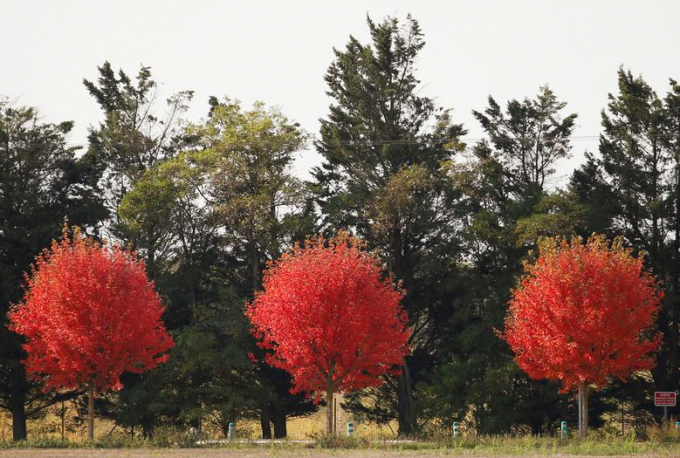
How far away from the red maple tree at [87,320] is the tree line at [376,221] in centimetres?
689

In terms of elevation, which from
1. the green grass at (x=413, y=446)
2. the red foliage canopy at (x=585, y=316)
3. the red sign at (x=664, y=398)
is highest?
the red foliage canopy at (x=585, y=316)

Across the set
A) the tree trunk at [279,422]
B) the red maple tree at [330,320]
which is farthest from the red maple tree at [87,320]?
the tree trunk at [279,422]

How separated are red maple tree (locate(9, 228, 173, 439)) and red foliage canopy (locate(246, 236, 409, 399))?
226 inches

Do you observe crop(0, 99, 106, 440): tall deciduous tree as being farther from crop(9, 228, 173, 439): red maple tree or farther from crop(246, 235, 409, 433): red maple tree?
crop(246, 235, 409, 433): red maple tree

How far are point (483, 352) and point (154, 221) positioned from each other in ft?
63.9

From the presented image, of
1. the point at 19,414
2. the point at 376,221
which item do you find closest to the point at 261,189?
the point at 376,221

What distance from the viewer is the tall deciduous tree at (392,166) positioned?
54.2 m

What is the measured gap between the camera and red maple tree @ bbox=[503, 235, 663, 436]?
39.7 meters

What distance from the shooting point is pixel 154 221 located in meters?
53.9

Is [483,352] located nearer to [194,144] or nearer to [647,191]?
[647,191]

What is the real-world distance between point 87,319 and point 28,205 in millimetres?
14164

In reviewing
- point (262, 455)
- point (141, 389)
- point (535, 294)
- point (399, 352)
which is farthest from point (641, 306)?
point (141, 389)

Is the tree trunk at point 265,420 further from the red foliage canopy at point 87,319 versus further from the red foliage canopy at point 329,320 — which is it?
the red foliage canopy at point 329,320

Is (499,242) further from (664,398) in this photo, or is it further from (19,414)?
(19,414)
